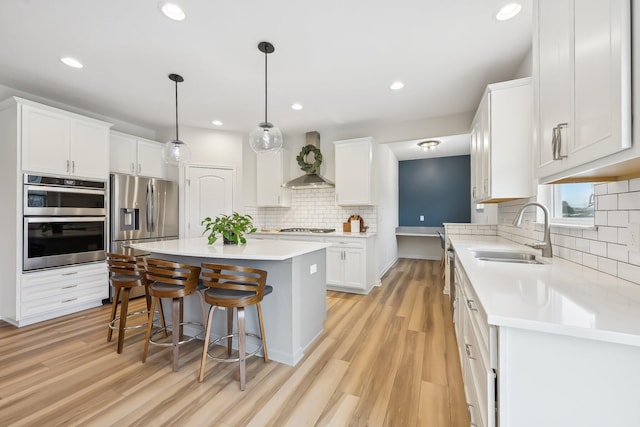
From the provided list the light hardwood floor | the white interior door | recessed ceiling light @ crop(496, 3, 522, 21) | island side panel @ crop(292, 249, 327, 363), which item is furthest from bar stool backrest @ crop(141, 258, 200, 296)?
recessed ceiling light @ crop(496, 3, 522, 21)

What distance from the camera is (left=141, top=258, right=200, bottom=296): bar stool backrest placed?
6.73 feet

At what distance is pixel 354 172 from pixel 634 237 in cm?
339

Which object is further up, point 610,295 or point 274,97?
point 274,97

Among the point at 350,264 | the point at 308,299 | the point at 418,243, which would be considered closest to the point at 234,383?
the point at 308,299

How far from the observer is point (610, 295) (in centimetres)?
102

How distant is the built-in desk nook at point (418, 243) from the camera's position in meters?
6.38

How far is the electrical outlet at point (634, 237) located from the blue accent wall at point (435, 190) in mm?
5367

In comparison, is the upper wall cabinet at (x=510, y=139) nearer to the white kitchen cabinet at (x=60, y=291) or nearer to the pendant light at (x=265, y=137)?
the pendant light at (x=265, y=137)

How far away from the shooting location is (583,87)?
98 cm

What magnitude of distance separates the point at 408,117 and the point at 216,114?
9.73 feet

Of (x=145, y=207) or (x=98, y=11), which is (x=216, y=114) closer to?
(x=145, y=207)

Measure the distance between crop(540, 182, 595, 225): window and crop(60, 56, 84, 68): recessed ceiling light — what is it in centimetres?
430

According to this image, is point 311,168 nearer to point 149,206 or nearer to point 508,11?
point 149,206

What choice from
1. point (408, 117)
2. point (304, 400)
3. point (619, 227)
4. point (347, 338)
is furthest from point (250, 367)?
point (408, 117)
